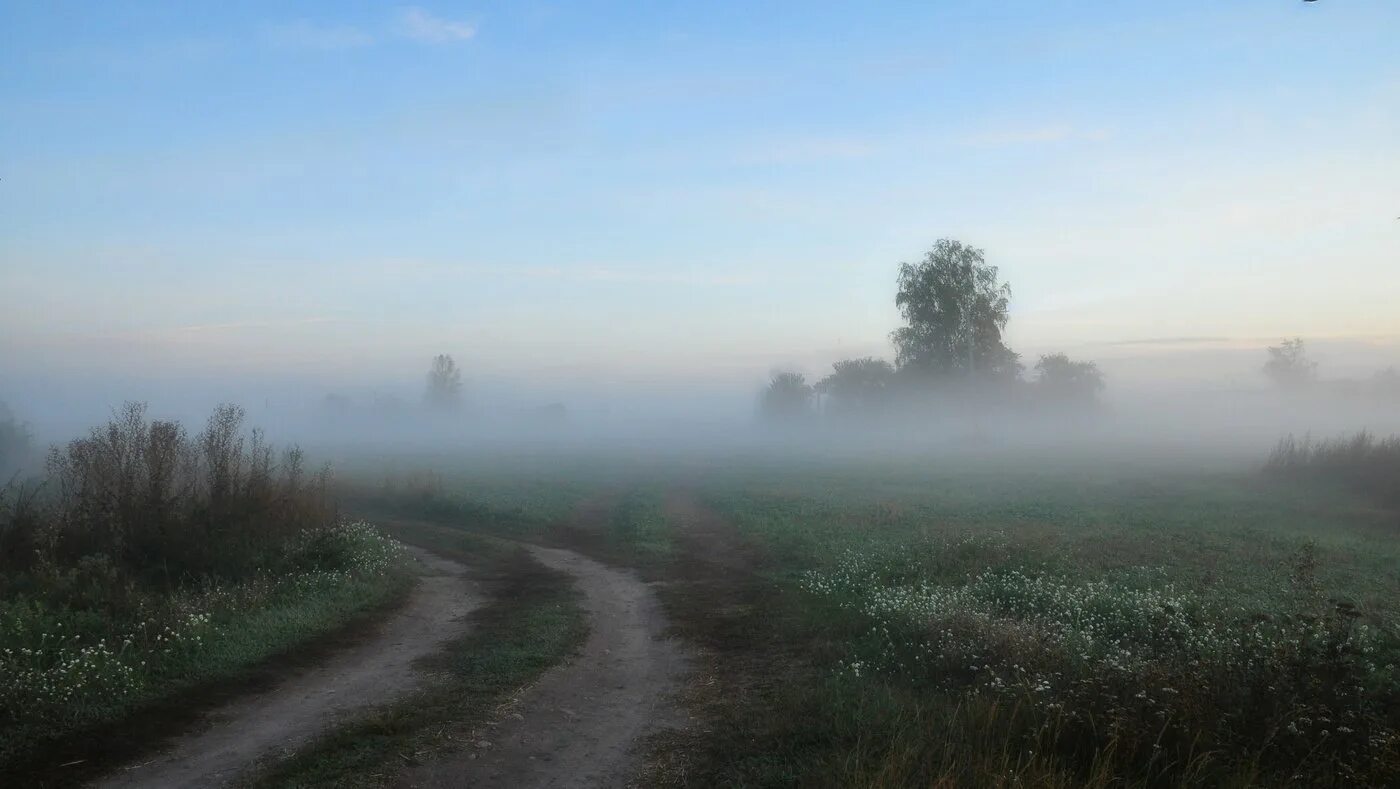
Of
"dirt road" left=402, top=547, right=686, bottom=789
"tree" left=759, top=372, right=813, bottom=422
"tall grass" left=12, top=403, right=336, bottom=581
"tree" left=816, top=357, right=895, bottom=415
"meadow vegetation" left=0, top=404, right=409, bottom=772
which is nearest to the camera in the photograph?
"dirt road" left=402, top=547, right=686, bottom=789

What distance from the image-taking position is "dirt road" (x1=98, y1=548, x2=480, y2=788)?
22.3 ft

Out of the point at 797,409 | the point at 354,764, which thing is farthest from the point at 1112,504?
the point at 797,409

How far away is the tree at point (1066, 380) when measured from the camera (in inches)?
4747

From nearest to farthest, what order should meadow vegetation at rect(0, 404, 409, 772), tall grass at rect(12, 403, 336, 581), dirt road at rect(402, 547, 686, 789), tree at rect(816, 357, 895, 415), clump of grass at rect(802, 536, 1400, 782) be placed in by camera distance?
clump of grass at rect(802, 536, 1400, 782) → dirt road at rect(402, 547, 686, 789) → meadow vegetation at rect(0, 404, 409, 772) → tall grass at rect(12, 403, 336, 581) → tree at rect(816, 357, 895, 415)

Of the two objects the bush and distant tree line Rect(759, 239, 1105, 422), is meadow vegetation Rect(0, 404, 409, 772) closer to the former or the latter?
the bush

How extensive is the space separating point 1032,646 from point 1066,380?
406 ft

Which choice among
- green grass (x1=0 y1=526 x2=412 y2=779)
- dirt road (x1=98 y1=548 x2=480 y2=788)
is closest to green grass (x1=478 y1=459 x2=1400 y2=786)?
dirt road (x1=98 y1=548 x2=480 y2=788)

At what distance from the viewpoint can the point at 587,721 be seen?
809 centimetres

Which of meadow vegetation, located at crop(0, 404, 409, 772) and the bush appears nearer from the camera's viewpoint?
meadow vegetation, located at crop(0, 404, 409, 772)

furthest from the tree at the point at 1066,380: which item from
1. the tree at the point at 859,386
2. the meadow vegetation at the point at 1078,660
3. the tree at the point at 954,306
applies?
the meadow vegetation at the point at 1078,660

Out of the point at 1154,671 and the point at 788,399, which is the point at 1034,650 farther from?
the point at 788,399

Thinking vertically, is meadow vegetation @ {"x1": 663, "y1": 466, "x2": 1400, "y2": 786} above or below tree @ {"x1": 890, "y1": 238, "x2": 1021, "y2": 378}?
below

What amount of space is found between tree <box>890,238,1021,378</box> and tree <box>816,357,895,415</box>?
143ft

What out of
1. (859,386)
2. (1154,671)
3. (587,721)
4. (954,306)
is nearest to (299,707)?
(587,721)
